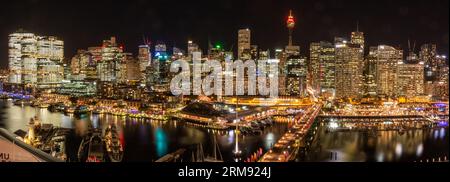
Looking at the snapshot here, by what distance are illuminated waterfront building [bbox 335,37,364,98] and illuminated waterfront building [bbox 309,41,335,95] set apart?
292 millimetres

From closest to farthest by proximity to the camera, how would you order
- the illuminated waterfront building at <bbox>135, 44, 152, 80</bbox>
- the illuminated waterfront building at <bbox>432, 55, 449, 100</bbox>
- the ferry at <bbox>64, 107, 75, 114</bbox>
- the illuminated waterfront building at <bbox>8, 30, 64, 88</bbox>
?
1. the ferry at <bbox>64, 107, 75, 114</bbox>
2. the illuminated waterfront building at <bbox>432, 55, 449, 100</bbox>
3. the illuminated waterfront building at <bbox>8, 30, 64, 88</bbox>
4. the illuminated waterfront building at <bbox>135, 44, 152, 80</bbox>

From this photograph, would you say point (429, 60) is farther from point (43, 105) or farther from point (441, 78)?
point (43, 105)

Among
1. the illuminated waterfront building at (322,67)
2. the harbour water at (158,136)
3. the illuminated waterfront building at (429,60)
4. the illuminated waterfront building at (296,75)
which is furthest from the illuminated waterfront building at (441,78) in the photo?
the harbour water at (158,136)

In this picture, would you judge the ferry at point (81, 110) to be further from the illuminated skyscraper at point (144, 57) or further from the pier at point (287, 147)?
the illuminated skyscraper at point (144, 57)

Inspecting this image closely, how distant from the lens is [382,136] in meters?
8.59

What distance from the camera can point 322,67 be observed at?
20.3m

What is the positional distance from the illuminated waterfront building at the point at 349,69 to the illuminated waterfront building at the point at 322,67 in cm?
29

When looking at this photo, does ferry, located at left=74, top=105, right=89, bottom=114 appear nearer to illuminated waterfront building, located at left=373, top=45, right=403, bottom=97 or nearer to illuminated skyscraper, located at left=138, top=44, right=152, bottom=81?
illuminated skyscraper, located at left=138, top=44, right=152, bottom=81

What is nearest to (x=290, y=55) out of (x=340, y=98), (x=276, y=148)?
(x=340, y=98)

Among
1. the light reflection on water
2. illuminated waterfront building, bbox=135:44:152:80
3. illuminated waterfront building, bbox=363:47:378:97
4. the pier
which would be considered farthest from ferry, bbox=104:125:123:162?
illuminated waterfront building, bbox=135:44:152:80

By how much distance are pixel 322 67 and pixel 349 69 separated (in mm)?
1297

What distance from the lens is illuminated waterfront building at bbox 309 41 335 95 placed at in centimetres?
1973

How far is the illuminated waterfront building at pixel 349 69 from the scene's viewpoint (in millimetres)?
19141

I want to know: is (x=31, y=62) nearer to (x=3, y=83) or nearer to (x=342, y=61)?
(x=3, y=83)
